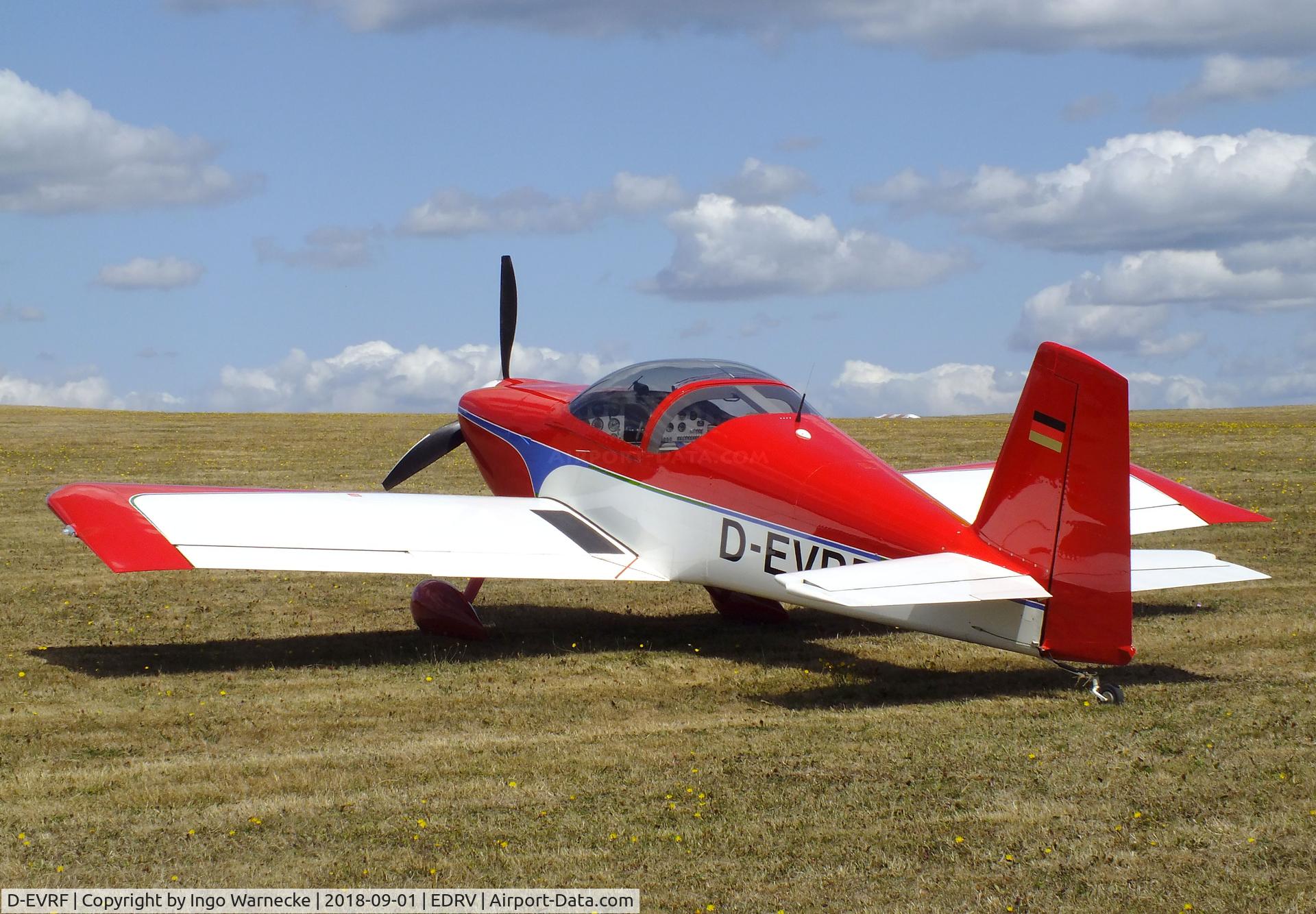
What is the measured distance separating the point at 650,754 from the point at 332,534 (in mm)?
3673

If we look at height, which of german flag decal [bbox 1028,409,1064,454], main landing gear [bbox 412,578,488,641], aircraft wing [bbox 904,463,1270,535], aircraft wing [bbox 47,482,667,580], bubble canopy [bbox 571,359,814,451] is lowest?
main landing gear [bbox 412,578,488,641]

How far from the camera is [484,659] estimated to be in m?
9.29

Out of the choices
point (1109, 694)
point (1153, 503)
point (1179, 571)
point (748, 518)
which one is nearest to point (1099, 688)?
point (1109, 694)

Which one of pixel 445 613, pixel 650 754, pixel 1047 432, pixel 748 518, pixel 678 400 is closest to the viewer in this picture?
pixel 650 754

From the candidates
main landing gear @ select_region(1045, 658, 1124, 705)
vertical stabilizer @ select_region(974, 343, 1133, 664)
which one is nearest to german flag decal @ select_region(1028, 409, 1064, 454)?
vertical stabilizer @ select_region(974, 343, 1133, 664)

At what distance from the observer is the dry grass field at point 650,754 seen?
4887 millimetres

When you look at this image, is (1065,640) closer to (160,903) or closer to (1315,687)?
(1315,687)

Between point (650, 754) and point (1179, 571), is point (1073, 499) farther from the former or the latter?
point (650, 754)

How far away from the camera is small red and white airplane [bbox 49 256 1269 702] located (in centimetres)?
683

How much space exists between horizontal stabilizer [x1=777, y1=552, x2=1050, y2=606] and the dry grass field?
27.9 inches

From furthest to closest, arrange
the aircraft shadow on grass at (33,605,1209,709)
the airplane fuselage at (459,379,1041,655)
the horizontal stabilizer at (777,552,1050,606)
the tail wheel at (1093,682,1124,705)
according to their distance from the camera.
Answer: the aircraft shadow on grass at (33,605,1209,709) → the airplane fuselage at (459,379,1041,655) → the tail wheel at (1093,682,1124,705) → the horizontal stabilizer at (777,552,1050,606)

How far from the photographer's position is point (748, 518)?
8719mm

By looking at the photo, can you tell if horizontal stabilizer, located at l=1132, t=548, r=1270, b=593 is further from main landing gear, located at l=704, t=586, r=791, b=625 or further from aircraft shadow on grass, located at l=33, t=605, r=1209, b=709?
main landing gear, located at l=704, t=586, r=791, b=625

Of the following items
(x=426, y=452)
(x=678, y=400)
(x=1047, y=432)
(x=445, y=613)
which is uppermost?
(x=678, y=400)
